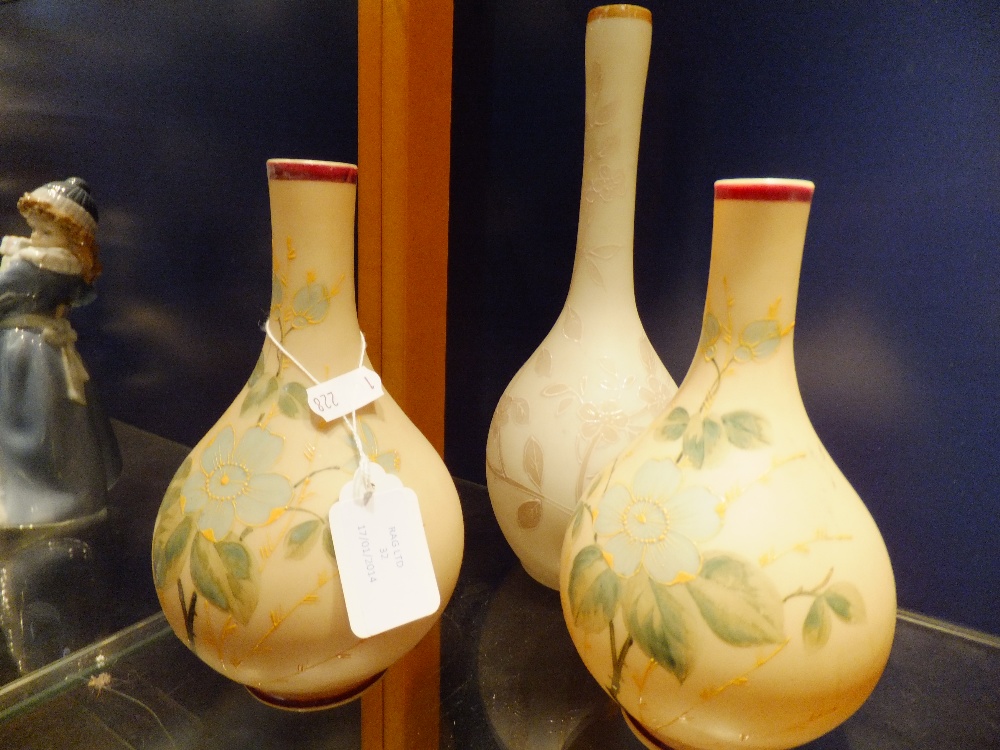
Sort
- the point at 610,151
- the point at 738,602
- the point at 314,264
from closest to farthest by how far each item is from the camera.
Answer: the point at 738,602
the point at 314,264
the point at 610,151

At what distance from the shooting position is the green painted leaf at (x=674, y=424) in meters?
0.47

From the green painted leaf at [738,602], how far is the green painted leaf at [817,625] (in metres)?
Result: 0.02

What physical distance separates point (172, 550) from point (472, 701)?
0.27 metres

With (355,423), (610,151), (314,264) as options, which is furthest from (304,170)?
(610,151)

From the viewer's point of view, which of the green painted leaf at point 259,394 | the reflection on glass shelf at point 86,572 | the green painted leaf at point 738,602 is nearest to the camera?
the green painted leaf at point 738,602

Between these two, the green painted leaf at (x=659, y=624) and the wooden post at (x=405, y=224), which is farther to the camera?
the wooden post at (x=405, y=224)

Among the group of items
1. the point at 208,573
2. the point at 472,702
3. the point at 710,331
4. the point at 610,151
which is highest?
the point at 610,151

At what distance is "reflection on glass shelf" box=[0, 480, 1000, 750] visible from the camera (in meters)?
0.55

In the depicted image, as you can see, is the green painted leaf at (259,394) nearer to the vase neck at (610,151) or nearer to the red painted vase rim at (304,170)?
the red painted vase rim at (304,170)

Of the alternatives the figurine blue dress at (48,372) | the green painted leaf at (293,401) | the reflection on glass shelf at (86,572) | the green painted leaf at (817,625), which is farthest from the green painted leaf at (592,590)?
the figurine blue dress at (48,372)

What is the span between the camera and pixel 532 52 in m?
0.81

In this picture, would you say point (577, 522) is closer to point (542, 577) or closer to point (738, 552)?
point (738, 552)

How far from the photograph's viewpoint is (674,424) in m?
0.48

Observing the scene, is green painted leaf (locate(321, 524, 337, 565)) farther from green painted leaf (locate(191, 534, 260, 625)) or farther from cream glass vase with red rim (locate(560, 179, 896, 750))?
cream glass vase with red rim (locate(560, 179, 896, 750))
